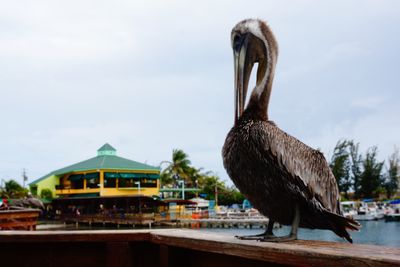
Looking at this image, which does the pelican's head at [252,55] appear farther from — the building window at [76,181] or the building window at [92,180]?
the building window at [76,181]

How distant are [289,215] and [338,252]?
877mm

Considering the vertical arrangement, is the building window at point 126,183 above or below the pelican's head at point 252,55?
above

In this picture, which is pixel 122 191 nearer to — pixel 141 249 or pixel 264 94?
pixel 141 249

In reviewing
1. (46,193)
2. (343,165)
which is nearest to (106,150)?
(46,193)

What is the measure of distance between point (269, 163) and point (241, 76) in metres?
0.55

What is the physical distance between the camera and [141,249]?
3.17 metres

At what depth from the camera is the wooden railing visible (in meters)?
2.13

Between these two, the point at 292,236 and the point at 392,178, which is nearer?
the point at 292,236

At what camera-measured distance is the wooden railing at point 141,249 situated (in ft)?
6.98

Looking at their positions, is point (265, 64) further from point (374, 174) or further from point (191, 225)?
point (374, 174)

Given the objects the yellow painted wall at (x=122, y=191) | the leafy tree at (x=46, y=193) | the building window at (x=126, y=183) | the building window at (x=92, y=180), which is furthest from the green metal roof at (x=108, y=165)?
the leafy tree at (x=46, y=193)

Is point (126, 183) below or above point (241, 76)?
above

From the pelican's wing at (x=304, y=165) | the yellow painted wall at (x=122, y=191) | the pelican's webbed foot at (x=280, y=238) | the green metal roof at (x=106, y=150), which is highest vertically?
the green metal roof at (x=106, y=150)

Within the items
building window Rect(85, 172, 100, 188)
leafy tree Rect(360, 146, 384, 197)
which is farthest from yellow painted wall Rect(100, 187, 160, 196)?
leafy tree Rect(360, 146, 384, 197)
